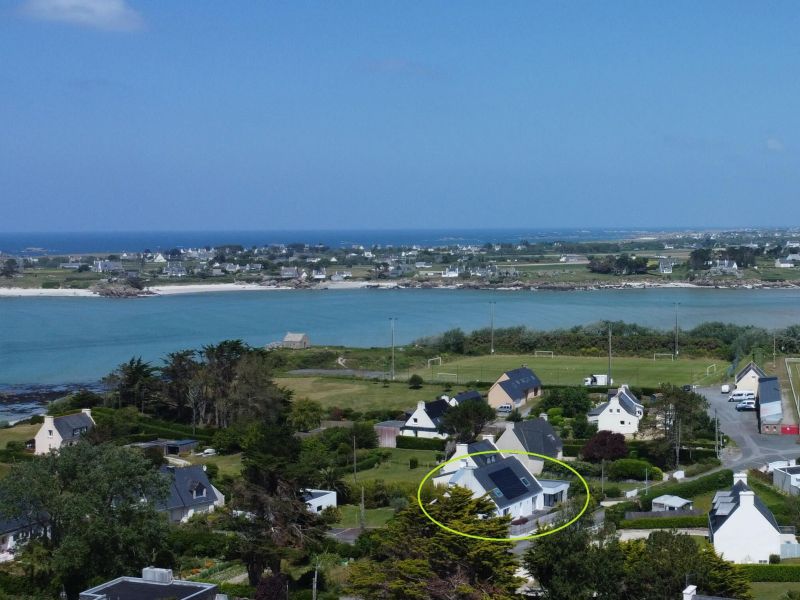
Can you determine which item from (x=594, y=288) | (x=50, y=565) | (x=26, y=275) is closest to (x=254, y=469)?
(x=50, y=565)

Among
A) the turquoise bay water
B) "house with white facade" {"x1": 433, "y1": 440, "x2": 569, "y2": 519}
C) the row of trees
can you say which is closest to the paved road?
"house with white facade" {"x1": 433, "y1": 440, "x2": 569, "y2": 519}

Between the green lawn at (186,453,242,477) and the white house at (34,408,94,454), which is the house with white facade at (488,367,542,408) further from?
the white house at (34,408,94,454)

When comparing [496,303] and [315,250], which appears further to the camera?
[315,250]

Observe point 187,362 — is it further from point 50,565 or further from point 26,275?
point 26,275

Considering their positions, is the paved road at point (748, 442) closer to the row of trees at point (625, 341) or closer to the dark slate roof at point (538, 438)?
the dark slate roof at point (538, 438)

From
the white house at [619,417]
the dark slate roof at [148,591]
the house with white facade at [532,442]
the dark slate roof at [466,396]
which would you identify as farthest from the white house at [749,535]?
the dark slate roof at [466,396]
